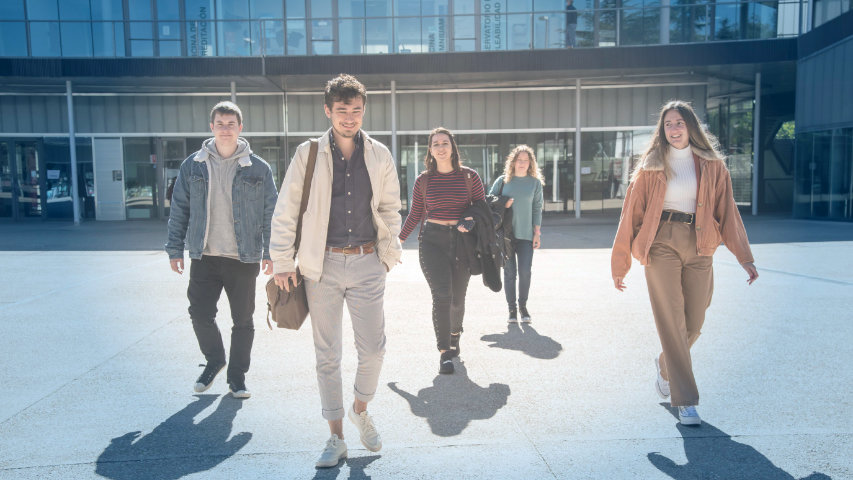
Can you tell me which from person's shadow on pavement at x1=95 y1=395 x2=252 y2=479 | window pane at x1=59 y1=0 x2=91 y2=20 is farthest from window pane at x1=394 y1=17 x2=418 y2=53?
person's shadow on pavement at x1=95 y1=395 x2=252 y2=479

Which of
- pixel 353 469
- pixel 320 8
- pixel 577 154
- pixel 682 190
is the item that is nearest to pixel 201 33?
pixel 320 8

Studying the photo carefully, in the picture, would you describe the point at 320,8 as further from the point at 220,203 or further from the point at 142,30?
the point at 220,203

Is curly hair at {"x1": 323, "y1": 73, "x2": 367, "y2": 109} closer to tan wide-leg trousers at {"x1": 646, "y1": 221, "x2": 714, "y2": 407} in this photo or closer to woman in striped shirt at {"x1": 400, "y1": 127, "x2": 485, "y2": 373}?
woman in striped shirt at {"x1": 400, "y1": 127, "x2": 485, "y2": 373}

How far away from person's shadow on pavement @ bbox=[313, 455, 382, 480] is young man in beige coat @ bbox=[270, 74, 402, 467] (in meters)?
0.04

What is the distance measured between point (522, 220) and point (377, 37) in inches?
595

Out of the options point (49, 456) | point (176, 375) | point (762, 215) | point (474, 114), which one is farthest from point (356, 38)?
point (49, 456)

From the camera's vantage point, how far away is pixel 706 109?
72.1ft

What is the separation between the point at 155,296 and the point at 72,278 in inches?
93.2

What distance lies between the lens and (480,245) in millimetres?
5594

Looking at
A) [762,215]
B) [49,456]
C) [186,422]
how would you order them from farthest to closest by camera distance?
[762,215] < [186,422] < [49,456]

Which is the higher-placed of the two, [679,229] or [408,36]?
[408,36]

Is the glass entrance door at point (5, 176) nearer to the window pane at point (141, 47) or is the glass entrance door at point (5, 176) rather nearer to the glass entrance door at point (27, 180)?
the glass entrance door at point (27, 180)

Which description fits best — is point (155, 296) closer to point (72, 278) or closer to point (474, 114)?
point (72, 278)

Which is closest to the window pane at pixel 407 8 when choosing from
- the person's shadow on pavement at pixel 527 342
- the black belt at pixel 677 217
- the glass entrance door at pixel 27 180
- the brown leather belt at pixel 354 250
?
the glass entrance door at pixel 27 180
